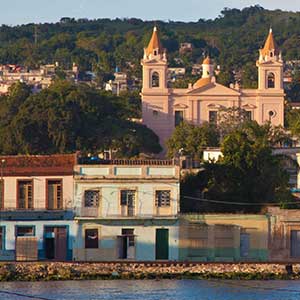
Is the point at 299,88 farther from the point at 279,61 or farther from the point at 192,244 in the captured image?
the point at 192,244

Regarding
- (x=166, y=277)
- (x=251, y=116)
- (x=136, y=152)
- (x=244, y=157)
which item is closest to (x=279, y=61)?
(x=251, y=116)

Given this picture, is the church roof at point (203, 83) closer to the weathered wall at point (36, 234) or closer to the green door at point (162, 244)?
the green door at point (162, 244)

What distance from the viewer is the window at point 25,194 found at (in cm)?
5625

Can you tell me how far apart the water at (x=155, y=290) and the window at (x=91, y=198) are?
441 cm

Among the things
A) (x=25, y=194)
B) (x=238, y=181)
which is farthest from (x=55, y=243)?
(x=238, y=181)

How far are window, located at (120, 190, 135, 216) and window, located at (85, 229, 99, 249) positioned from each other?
3.41 feet

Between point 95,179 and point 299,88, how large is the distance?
4500 inches

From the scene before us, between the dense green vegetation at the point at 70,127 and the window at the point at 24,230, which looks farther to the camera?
the dense green vegetation at the point at 70,127

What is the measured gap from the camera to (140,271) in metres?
53.2

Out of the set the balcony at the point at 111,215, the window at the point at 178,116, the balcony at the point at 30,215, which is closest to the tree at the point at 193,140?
the window at the point at 178,116

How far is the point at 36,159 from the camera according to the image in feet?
188

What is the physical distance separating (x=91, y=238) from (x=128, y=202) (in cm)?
152

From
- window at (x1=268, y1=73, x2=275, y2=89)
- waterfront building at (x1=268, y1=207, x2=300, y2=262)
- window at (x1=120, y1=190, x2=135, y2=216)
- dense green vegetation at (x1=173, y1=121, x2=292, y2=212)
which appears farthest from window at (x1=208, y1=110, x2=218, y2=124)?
window at (x1=120, y1=190, x2=135, y2=216)

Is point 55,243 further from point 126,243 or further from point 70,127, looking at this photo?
point 70,127
